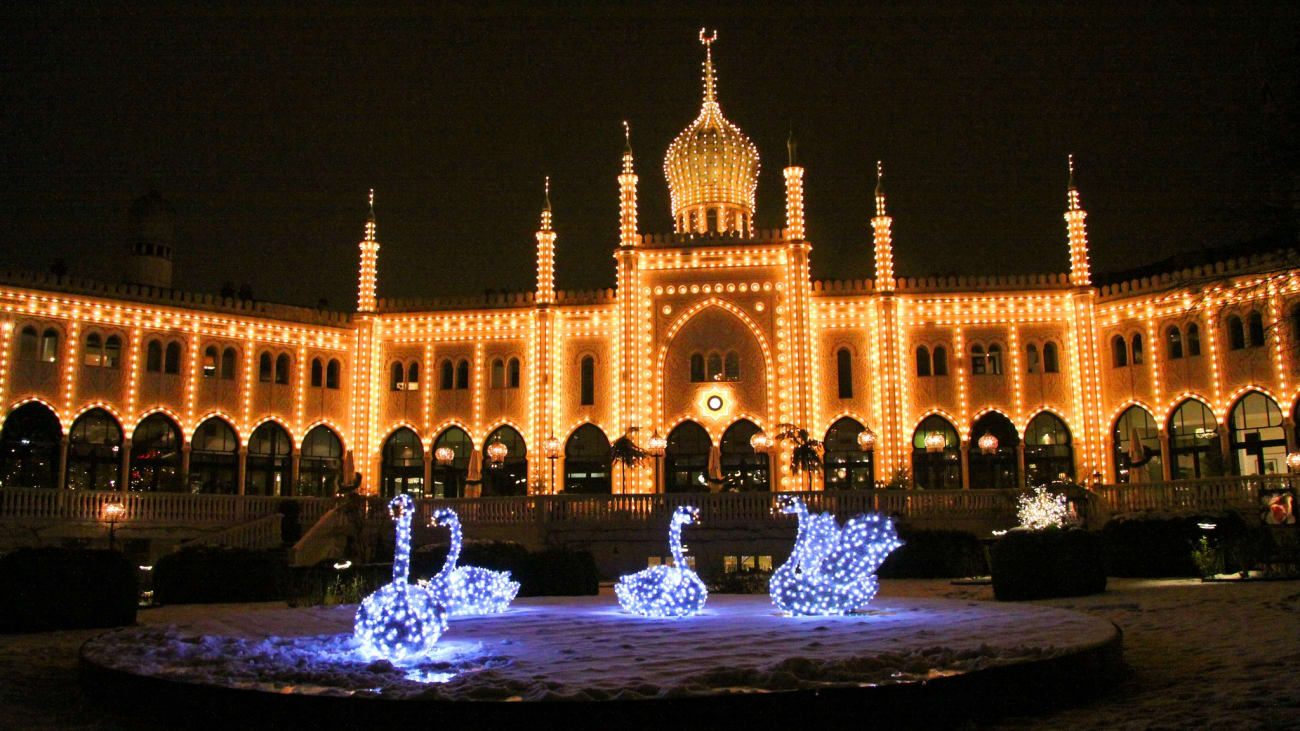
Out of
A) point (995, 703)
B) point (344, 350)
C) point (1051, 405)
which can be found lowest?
point (995, 703)

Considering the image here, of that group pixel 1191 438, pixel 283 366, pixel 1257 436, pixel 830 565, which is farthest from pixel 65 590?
pixel 1257 436

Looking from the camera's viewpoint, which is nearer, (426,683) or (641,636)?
(426,683)

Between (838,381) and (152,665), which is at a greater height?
(838,381)

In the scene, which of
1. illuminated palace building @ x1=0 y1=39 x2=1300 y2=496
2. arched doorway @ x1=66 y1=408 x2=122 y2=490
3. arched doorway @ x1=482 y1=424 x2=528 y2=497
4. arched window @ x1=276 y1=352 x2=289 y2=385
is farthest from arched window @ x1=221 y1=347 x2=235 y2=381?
arched doorway @ x1=482 y1=424 x2=528 y2=497

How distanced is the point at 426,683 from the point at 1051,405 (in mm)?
33216

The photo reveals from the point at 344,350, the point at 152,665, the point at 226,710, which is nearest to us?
the point at 226,710

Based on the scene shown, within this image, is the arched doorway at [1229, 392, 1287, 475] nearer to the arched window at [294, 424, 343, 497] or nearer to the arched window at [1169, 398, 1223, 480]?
the arched window at [1169, 398, 1223, 480]

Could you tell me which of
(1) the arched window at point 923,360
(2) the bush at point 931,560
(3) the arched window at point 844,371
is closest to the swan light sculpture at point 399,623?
(2) the bush at point 931,560

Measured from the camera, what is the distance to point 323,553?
28.8 metres

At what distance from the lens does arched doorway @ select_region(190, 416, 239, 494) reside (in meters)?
38.2

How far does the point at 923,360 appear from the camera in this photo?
39094 millimetres

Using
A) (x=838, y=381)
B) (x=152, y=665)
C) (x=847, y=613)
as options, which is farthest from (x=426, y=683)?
(x=838, y=381)

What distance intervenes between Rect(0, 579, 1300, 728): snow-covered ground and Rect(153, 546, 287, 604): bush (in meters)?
1.63

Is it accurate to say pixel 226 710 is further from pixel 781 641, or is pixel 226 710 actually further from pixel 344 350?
pixel 344 350
